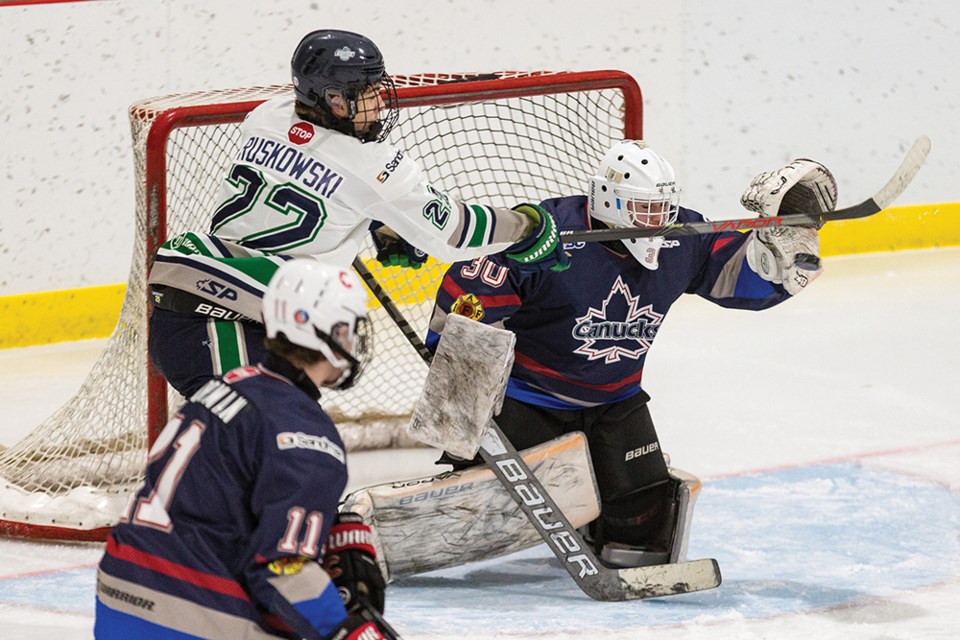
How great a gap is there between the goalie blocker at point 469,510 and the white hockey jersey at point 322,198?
53 centimetres

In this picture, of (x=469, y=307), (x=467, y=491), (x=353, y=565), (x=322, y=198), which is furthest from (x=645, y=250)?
(x=353, y=565)

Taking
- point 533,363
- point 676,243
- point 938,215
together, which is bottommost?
point 938,215

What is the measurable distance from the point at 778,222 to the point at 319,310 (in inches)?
63.9

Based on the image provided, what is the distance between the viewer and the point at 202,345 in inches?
116

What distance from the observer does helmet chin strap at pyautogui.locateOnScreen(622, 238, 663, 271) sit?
10.8 ft

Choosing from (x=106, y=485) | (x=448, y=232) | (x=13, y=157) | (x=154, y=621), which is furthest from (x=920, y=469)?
(x=13, y=157)

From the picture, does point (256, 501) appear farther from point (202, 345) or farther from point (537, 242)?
point (537, 242)

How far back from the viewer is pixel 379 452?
4.26 m

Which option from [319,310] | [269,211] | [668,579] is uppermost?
[319,310]

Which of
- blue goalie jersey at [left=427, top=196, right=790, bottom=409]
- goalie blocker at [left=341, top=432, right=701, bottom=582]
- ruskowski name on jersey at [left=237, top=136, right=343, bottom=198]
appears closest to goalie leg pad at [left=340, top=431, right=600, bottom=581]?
goalie blocker at [left=341, top=432, right=701, bottom=582]

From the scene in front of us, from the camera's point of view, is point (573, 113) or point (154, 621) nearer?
point (154, 621)

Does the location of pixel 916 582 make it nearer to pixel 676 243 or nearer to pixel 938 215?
pixel 676 243

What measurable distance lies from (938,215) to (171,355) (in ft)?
15.3

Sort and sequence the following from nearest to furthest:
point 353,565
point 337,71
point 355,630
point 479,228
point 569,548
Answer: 1. point 355,630
2. point 353,565
3. point 337,71
4. point 479,228
5. point 569,548
